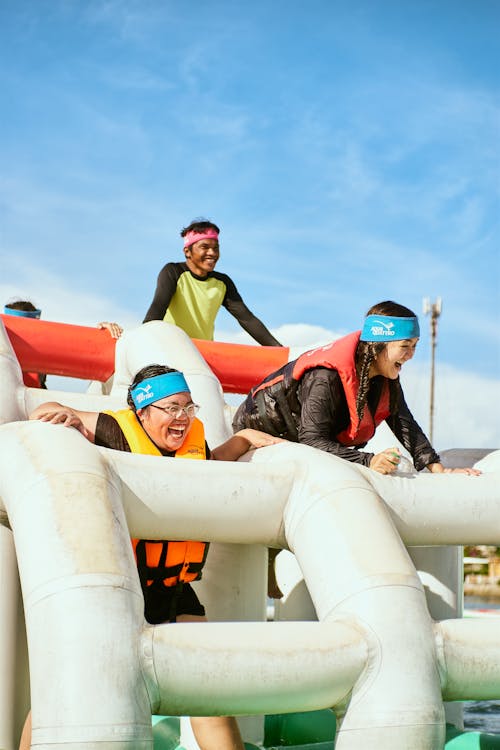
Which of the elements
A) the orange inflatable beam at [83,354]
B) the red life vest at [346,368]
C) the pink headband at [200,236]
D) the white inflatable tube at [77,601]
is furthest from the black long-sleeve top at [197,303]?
the white inflatable tube at [77,601]

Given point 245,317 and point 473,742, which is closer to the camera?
point 473,742

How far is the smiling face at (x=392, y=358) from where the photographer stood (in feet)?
10.6

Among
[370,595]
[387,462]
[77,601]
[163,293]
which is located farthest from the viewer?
[163,293]

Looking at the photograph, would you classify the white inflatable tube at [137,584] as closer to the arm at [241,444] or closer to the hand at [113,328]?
the arm at [241,444]

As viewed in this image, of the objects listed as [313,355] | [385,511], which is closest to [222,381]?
[313,355]

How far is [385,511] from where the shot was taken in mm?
2646

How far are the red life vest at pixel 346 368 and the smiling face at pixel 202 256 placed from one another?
169 cm

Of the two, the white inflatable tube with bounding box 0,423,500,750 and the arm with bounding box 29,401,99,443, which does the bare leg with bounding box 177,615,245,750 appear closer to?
the white inflatable tube with bounding box 0,423,500,750

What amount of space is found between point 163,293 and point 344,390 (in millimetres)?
1763

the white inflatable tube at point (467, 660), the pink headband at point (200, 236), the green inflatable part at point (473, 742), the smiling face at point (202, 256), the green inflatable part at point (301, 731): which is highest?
the pink headband at point (200, 236)

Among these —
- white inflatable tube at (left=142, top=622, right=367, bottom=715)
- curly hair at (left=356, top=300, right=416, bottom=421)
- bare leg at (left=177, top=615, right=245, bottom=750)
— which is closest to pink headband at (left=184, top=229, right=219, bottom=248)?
curly hair at (left=356, top=300, right=416, bottom=421)

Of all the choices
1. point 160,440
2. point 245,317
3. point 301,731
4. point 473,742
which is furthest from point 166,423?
point 245,317

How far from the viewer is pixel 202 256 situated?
16.1ft

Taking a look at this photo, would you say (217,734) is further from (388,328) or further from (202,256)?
(202,256)
